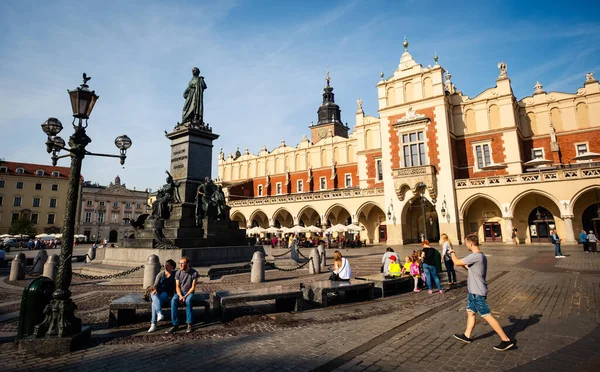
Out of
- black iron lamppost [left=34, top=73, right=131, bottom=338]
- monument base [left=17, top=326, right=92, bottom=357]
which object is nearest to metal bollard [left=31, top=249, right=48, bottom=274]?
black iron lamppost [left=34, top=73, right=131, bottom=338]

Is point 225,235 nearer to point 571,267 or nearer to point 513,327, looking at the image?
point 513,327

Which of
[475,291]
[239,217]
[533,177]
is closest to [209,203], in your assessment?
[475,291]

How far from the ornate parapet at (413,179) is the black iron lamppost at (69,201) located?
2527 cm

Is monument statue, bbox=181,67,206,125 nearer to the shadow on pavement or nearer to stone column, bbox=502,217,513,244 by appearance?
the shadow on pavement

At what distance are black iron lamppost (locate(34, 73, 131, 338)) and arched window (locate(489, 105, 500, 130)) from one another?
30786 mm

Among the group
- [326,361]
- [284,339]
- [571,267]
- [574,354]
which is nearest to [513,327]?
[574,354]

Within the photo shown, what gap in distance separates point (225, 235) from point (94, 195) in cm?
6042

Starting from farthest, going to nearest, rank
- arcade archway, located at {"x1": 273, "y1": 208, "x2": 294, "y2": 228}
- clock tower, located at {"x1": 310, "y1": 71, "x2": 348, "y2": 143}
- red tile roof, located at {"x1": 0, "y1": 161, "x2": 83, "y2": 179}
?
clock tower, located at {"x1": 310, "y1": 71, "x2": 348, "y2": 143} < red tile roof, located at {"x1": 0, "y1": 161, "x2": 83, "y2": 179} < arcade archway, located at {"x1": 273, "y1": 208, "x2": 294, "y2": 228}

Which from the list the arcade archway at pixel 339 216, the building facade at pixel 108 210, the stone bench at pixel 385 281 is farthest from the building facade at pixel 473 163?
the building facade at pixel 108 210

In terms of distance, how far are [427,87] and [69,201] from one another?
3028cm

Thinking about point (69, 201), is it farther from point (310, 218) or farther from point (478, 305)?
point (310, 218)

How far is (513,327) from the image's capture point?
17.3ft

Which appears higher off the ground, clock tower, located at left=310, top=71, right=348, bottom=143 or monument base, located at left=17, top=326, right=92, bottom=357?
clock tower, located at left=310, top=71, right=348, bottom=143

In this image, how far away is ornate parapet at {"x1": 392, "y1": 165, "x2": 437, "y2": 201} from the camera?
27.5 m
